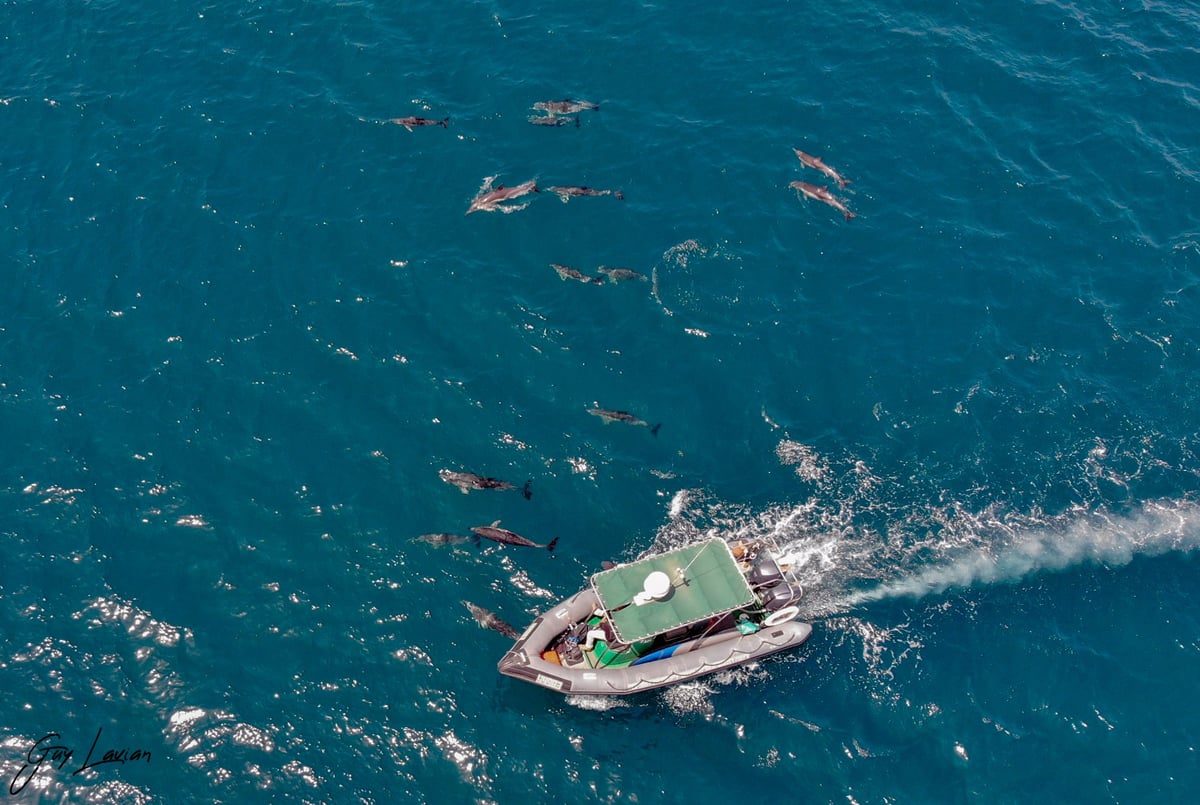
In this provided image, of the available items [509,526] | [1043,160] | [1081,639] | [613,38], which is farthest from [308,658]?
[1043,160]

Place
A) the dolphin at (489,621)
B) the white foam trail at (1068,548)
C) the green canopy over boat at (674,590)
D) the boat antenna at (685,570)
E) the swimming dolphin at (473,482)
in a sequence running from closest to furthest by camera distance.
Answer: the green canopy over boat at (674,590) → the boat antenna at (685,570) → the dolphin at (489,621) → the white foam trail at (1068,548) → the swimming dolphin at (473,482)

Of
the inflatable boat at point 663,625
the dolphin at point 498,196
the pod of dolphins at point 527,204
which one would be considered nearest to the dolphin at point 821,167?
the pod of dolphins at point 527,204

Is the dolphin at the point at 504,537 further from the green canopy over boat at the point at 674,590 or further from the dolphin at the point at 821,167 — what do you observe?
the dolphin at the point at 821,167

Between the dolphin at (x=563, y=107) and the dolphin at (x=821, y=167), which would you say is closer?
the dolphin at (x=821, y=167)

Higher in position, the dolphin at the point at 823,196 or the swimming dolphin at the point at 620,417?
the dolphin at the point at 823,196

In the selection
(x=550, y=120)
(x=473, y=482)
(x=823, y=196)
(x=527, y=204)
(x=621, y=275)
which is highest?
(x=550, y=120)

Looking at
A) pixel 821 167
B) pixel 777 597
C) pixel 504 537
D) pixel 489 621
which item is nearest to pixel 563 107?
pixel 821 167

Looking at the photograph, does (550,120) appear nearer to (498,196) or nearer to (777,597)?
(498,196)
